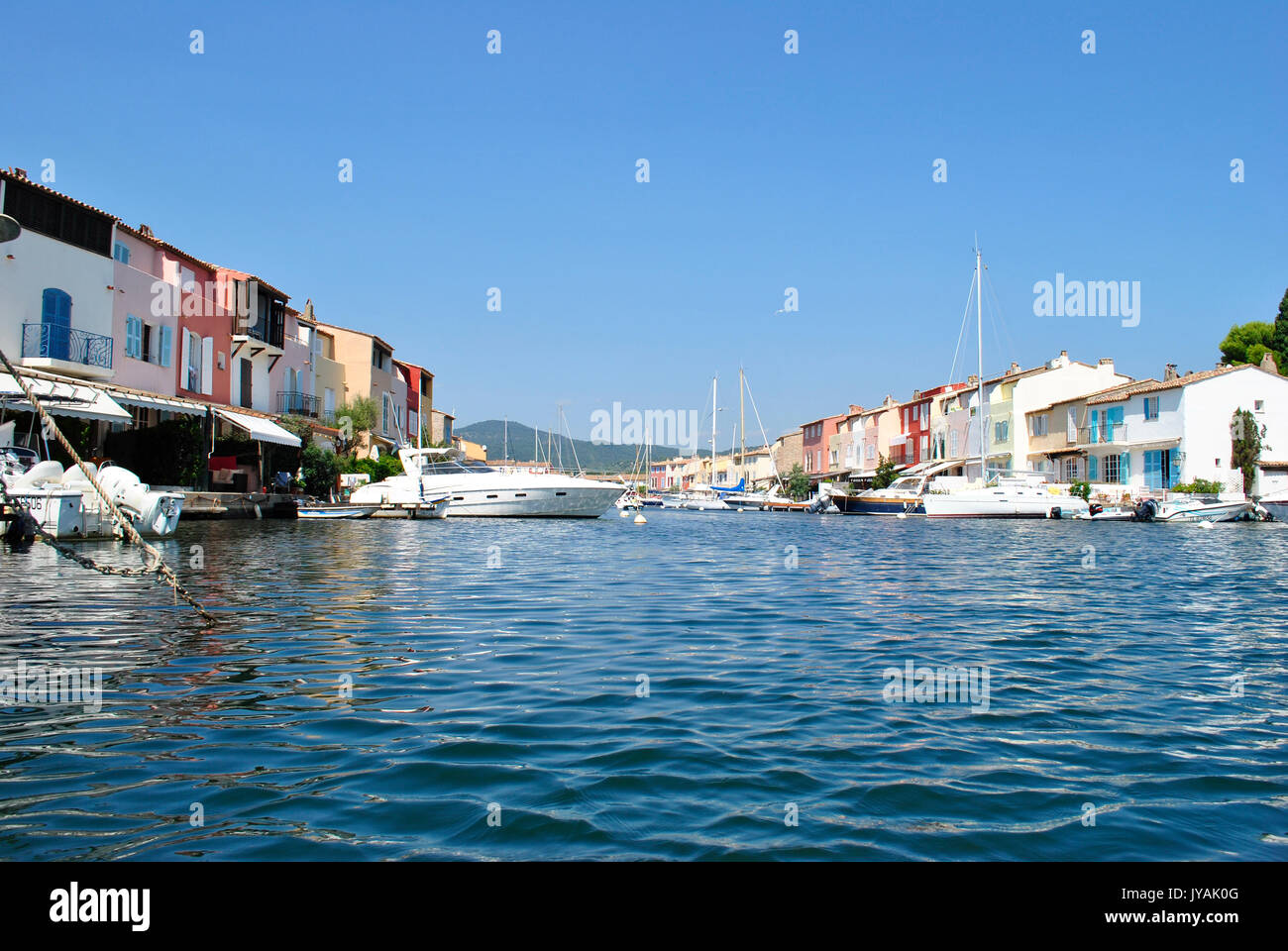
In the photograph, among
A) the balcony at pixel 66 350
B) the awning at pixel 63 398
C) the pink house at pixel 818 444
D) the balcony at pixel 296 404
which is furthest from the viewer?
the pink house at pixel 818 444

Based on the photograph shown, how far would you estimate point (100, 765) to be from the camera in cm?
508

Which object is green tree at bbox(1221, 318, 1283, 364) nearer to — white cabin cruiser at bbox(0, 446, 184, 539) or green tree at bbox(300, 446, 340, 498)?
green tree at bbox(300, 446, 340, 498)

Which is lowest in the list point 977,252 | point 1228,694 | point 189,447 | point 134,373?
point 1228,694

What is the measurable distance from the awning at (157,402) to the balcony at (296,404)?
14397 millimetres

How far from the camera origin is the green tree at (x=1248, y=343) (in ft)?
211

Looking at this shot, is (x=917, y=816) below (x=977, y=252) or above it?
below

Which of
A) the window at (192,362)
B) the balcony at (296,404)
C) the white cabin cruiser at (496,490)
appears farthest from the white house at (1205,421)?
the window at (192,362)

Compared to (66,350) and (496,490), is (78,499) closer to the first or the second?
(66,350)

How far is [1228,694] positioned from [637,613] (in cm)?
639

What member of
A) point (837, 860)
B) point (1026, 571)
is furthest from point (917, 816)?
point (1026, 571)

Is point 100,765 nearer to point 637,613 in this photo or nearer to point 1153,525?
point 637,613

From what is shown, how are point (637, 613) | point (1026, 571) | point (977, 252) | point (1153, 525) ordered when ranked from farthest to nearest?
point (977, 252) < point (1153, 525) < point (1026, 571) < point (637, 613)

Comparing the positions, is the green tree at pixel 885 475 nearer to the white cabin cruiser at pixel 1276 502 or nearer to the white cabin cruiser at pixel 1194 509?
the white cabin cruiser at pixel 1194 509

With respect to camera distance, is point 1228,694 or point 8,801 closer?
point 8,801
